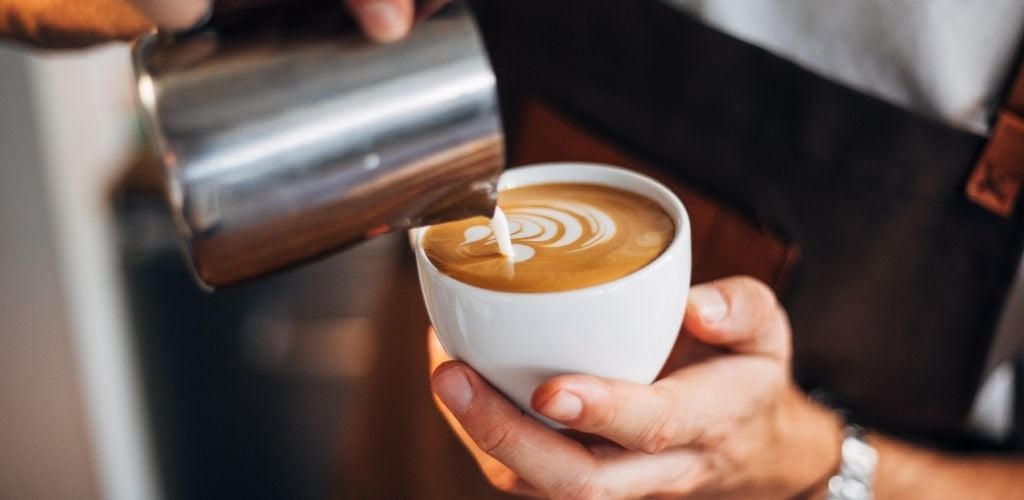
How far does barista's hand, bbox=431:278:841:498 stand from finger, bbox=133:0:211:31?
0.25 m

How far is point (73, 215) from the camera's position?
147 centimetres

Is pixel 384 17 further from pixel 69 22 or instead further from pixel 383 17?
pixel 69 22

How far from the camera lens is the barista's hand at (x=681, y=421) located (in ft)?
1.82

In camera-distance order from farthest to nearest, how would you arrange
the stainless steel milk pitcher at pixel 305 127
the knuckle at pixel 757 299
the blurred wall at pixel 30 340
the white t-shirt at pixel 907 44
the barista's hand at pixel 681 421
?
the blurred wall at pixel 30 340 < the white t-shirt at pixel 907 44 < the knuckle at pixel 757 299 < the barista's hand at pixel 681 421 < the stainless steel milk pitcher at pixel 305 127

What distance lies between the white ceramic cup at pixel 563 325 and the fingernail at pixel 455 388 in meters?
0.01

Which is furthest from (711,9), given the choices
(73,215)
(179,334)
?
(179,334)

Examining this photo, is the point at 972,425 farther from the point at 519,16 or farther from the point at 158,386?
the point at 158,386

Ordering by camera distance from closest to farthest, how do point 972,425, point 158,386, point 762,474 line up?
point 762,474 < point 972,425 < point 158,386

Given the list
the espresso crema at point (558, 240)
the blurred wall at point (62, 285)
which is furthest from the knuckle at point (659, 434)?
the blurred wall at point (62, 285)

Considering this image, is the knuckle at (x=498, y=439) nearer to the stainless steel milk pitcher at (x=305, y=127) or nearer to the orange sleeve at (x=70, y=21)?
the stainless steel milk pitcher at (x=305, y=127)

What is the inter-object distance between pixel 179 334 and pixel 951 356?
1.43 m

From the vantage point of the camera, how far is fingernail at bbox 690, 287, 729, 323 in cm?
63

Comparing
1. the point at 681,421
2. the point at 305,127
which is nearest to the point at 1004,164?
the point at 681,421

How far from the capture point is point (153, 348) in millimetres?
1742
